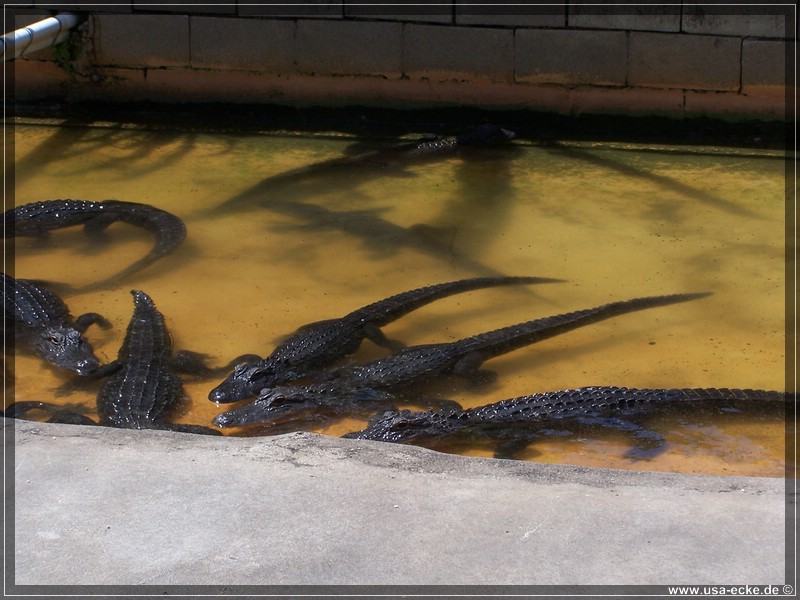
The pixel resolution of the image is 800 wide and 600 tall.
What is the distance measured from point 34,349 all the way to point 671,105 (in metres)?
5.62

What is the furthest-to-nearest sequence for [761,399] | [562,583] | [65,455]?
[761,399] < [65,455] < [562,583]

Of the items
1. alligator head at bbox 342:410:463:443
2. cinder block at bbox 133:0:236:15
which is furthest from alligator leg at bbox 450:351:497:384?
cinder block at bbox 133:0:236:15

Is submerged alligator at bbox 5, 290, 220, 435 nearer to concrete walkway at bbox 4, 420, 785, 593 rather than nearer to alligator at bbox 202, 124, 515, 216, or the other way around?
concrete walkway at bbox 4, 420, 785, 593

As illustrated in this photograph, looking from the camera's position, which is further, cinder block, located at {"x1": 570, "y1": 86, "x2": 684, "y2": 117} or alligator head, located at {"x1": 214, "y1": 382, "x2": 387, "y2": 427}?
cinder block, located at {"x1": 570, "y1": 86, "x2": 684, "y2": 117}

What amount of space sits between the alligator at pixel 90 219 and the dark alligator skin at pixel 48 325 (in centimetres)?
89

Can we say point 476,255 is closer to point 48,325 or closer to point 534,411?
point 534,411

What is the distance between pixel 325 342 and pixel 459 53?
4.41 metres

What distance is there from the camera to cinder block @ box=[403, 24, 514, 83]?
824 centimetres

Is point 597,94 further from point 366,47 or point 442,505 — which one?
point 442,505

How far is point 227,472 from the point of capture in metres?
2.68

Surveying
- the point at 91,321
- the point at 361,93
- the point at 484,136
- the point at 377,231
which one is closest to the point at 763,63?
the point at 484,136

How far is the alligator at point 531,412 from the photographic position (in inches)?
157

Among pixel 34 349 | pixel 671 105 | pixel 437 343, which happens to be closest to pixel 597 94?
pixel 671 105

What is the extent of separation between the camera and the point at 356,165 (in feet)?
25.0
